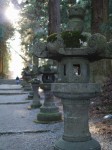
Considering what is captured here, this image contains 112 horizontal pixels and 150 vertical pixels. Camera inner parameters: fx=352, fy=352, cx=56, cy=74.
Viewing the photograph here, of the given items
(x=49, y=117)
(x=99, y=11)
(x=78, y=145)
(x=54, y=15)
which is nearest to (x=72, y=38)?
(x=78, y=145)

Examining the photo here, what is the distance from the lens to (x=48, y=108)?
38.3 ft

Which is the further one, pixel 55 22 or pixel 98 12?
pixel 55 22

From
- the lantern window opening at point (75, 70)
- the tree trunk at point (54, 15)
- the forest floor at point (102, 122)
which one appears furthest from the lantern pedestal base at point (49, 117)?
the tree trunk at point (54, 15)

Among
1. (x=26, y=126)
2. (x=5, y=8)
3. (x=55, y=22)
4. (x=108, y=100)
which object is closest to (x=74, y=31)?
(x=26, y=126)

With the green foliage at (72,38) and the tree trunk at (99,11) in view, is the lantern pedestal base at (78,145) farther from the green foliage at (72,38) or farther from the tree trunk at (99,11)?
the tree trunk at (99,11)

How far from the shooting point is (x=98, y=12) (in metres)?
16.2

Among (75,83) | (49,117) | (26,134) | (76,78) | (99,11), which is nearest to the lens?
(75,83)

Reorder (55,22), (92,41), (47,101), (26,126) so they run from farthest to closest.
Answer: (55,22) → (47,101) → (26,126) → (92,41)

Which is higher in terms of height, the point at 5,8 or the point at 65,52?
the point at 5,8

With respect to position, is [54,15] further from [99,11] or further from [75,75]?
[75,75]

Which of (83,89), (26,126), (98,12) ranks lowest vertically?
(26,126)

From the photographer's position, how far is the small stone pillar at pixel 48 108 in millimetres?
11398

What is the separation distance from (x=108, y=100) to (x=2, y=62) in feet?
131

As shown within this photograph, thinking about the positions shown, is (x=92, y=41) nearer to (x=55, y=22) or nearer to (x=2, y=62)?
(x=55, y=22)
